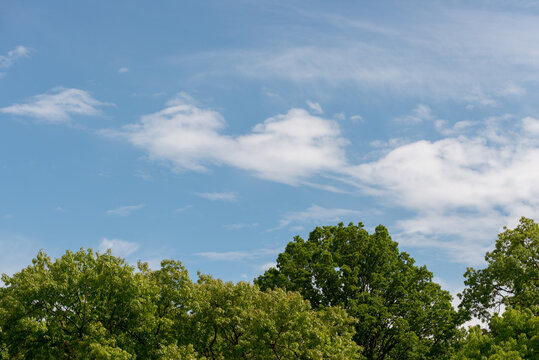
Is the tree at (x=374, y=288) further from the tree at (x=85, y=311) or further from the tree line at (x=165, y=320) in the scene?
the tree at (x=85, y=311)

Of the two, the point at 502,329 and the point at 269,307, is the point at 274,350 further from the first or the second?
the point at 502,329

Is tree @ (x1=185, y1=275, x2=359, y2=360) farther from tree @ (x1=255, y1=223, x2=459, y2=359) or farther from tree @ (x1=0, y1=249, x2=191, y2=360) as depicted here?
tree @ (x1=255, y1=223, x2=459, y2=359)

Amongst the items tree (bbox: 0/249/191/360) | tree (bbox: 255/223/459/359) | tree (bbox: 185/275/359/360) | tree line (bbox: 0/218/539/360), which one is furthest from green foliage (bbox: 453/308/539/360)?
tree (bbox: 0/249/191/360)

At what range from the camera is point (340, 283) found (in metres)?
49.4

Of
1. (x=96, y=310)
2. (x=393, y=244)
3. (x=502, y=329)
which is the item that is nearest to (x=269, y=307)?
(x=96, y=310)

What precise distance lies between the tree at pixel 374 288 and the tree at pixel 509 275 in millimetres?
3180

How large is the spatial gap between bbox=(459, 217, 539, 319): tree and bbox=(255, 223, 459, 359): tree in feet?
10.4

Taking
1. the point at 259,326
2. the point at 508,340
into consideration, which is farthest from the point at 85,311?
the point at 508,340

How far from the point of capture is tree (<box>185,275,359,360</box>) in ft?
105

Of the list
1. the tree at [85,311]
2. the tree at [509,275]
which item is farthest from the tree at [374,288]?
the tree at [85,311]

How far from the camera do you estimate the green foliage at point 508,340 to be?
32.8 m

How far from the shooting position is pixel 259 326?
3209 cm

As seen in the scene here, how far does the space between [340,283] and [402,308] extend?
226 inches

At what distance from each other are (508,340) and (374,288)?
54.5 ft
